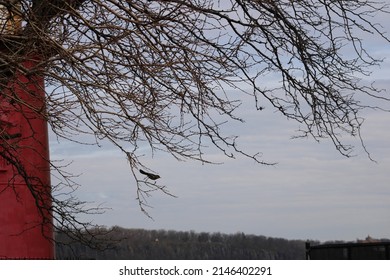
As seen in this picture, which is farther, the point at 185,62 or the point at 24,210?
the point at 24,210

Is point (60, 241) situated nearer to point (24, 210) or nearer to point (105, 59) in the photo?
point (24, 210)

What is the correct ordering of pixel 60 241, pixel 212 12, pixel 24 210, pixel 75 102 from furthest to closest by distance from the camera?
pixel 24 210
pixel 60 241
pixel 212 12
pixel 75 102

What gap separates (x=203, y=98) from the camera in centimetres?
861

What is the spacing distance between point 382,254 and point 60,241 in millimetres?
4163

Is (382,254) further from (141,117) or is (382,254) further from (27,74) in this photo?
(27,74)

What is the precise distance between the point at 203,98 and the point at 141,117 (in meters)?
0.83
